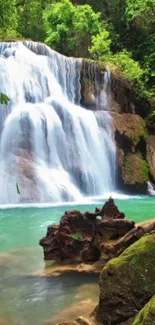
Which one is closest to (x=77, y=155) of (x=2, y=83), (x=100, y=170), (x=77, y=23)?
(x=100, y=170)

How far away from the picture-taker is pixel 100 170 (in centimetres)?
2236

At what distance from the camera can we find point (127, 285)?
5031mm

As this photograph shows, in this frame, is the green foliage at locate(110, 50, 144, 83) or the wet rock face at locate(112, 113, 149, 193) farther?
the green foliage at locate(110, 50, 144, 83)

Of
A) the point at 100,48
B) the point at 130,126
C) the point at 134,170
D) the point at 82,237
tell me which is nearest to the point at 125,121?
the point at 130,126

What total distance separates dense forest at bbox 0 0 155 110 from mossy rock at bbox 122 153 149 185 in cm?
450

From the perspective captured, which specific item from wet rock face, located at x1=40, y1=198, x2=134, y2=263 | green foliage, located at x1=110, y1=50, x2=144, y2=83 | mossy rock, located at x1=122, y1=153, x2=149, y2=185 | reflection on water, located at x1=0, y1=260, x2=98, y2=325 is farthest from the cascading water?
reflection on water, located at x1=0, y1=260, x2=98, y2=325

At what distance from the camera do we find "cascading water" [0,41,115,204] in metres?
19.5

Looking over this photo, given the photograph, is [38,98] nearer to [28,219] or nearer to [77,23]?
[77,23]

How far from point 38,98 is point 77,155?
3.91 meters

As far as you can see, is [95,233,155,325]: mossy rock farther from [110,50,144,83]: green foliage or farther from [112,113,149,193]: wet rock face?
[110,50,144,83]: green foliage

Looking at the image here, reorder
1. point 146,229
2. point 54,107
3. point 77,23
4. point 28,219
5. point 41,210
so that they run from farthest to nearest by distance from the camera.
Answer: point 77,23 → point 54,107 → point 41,210 → point 28,219 → point 146,229

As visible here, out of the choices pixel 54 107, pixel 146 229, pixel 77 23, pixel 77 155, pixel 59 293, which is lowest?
pixel 59 293

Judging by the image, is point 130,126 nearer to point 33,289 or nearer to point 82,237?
point 82,237

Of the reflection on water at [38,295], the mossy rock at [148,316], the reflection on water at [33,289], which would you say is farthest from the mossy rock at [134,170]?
the mossy rock at [148,316]
